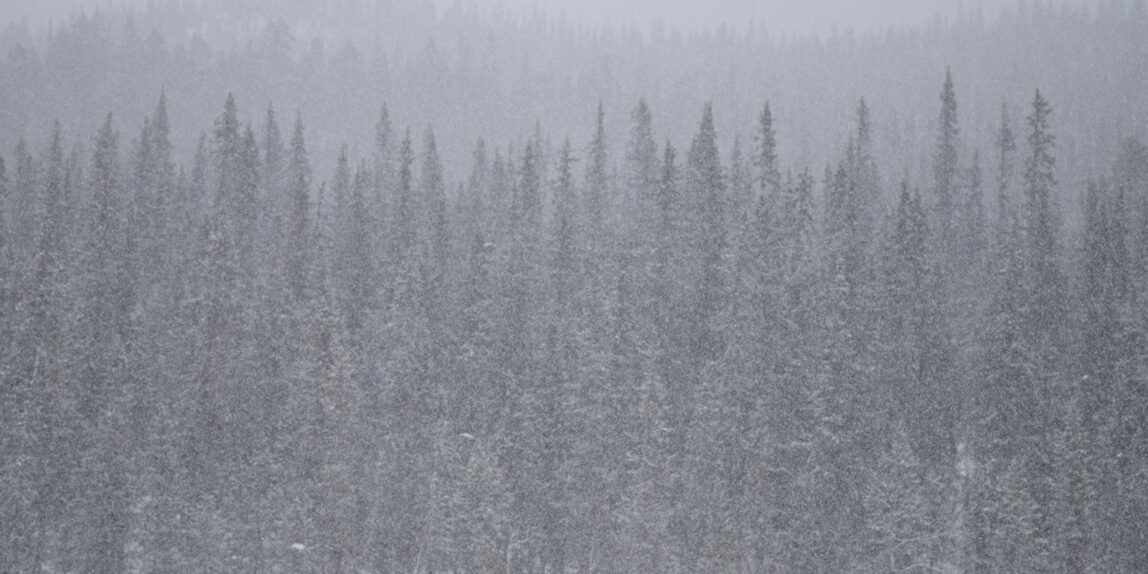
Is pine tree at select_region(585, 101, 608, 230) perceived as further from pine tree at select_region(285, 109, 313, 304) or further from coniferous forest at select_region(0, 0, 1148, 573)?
pine tree at select_region(285, 109, 313, 304)

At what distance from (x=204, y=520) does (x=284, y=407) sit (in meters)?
6.75

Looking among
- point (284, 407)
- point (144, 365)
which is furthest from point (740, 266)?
point (144, 365)

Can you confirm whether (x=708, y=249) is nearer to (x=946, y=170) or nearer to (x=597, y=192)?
(x=597, y=192)

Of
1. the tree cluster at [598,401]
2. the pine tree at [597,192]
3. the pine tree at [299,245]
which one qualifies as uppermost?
the pine tree at [597,192]

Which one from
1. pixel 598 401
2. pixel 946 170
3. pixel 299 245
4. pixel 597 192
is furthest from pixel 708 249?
pixel 946 170

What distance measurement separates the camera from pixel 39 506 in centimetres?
3922

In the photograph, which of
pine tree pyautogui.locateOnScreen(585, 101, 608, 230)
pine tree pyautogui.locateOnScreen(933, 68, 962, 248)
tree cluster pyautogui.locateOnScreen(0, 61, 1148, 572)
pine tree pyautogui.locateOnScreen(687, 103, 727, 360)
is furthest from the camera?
pine tree pyautogui.locateOnScreen(933, 68, 962, 248)

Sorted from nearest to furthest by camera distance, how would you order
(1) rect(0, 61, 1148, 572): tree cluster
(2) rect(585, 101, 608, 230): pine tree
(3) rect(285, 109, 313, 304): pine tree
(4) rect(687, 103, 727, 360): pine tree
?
(1) rect(0, 61, 1148, 572): tree cluster
(4) rect(687, 103, 727, 360): pine tree
(3) rect(285, 109, 313, 304): pine tree
(2) rect(585, 101, 608, 230): pine tree

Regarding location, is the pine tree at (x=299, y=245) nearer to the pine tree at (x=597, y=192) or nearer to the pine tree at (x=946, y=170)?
the pine tree at (x=597, y=192)

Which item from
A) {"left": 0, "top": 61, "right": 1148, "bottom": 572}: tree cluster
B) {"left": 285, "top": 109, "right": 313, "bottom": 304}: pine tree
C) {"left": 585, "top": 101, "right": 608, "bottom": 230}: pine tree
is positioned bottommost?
{"left": 0, "top": 61, "right": 1148, "bottom": 572}: tree cluster

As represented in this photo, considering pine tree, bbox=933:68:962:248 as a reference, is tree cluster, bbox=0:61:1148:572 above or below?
below

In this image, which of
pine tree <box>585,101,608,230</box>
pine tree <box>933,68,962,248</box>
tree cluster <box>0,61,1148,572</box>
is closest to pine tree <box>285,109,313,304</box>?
tree cluster <box>0,61,1148,572</box>

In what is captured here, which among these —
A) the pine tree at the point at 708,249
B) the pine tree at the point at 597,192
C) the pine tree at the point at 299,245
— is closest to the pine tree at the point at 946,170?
the pine tree at the point at 708,249

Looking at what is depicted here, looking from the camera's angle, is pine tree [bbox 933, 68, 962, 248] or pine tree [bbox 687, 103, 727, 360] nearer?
pine tree [bbox 687, 103, 727, 360]
